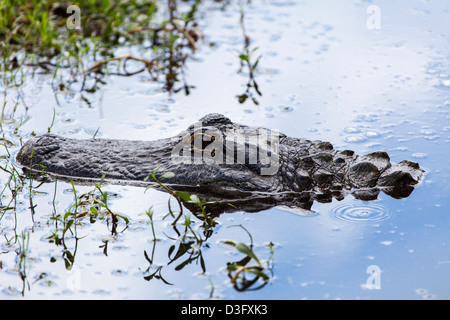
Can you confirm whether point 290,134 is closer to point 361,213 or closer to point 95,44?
point 361,213

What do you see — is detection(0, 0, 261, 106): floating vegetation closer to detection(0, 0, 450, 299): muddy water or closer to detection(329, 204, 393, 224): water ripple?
detection(0, 0, 450, 299): muddy water

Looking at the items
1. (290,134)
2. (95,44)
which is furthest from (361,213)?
(95,44)

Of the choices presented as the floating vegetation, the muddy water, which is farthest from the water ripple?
the floating vegetation

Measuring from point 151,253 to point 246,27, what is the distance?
15.9ft

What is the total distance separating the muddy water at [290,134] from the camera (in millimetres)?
3611

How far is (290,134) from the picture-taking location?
5414 mm

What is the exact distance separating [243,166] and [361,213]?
0.89 m

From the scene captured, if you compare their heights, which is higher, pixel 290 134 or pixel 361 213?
pixel 290 134

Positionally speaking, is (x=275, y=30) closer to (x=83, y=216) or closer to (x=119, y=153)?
(x=119, y=153)

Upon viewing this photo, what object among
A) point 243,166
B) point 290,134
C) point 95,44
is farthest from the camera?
point 95,44

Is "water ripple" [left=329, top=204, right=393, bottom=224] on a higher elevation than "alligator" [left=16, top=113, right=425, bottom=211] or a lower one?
lower

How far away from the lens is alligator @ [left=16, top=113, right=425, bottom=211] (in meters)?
4.51

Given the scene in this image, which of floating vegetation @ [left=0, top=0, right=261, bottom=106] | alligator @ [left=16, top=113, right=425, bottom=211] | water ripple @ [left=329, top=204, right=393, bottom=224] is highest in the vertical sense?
floating vegetation @ [left=0, top=0, right=261, bottom=106]

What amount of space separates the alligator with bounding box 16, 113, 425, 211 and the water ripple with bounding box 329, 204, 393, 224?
0.15 m
